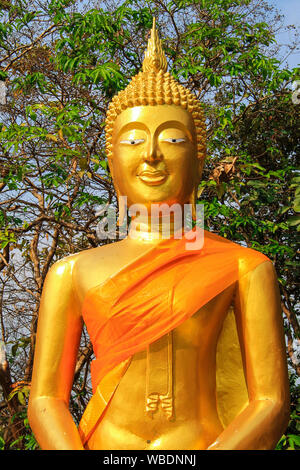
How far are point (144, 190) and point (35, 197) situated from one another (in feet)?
11.7

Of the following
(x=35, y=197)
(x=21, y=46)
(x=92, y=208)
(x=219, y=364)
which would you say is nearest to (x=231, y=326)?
(x=219, y=364)

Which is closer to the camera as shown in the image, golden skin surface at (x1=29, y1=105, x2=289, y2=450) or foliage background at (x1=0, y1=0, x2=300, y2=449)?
golden skin surface at (x1=29, y1=105, x2=289, y2=450)

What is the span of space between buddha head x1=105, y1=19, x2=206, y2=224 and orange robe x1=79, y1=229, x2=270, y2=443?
329 mm

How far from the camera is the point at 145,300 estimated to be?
2.87 metres

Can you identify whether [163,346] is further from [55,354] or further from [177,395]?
[55,354]

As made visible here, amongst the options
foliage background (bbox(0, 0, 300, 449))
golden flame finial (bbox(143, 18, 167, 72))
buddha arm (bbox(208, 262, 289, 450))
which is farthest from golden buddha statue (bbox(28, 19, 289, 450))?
foliage background (bbox(0, 0, 300, 449))

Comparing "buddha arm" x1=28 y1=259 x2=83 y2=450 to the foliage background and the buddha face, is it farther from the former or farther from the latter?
the foliage background

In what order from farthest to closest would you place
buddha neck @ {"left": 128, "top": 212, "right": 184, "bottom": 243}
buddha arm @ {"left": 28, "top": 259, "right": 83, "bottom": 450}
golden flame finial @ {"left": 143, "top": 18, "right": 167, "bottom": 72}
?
golden flame finial @ {"left": 143, "top": 18, "right": 167, "bottom": 72} < buddha neck @ {"left": 128, "top": 212, "right": 184, "bottom": 243} < buddha arm @ {"left": 28, "top": 259, "right": 83, "bottom": 450}

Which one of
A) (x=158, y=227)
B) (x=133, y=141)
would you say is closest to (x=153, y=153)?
(x=133, y=141)

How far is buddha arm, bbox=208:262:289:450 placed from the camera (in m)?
2.67

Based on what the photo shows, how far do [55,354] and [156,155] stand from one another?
3.61 feet

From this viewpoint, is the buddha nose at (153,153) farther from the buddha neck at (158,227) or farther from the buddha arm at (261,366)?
the buddha arm at (261,366)

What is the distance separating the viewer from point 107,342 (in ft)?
9.59

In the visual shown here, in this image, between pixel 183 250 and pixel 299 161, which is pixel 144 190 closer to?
pixel 183 250
